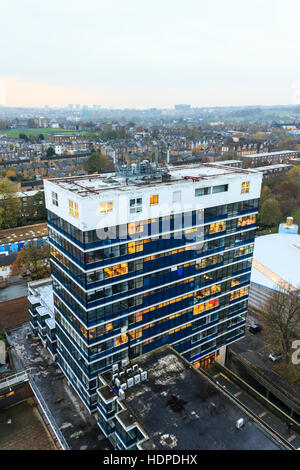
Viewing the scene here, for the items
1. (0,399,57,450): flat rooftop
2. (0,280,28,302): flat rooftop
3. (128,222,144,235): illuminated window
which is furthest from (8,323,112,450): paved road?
(128,222,144,235): illuminated window

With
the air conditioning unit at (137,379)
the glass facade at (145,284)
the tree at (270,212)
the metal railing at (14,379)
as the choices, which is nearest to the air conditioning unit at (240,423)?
the air conditioning unit at (137,379)

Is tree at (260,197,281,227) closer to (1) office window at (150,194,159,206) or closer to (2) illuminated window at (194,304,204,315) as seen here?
(2) illuminated window at (194,304,204,315)

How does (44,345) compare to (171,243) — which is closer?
(171,243)

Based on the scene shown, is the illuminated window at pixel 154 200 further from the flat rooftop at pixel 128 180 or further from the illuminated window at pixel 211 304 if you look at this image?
the illuminated window at pixel 211 304

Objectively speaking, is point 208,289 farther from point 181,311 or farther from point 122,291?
point 122,291
